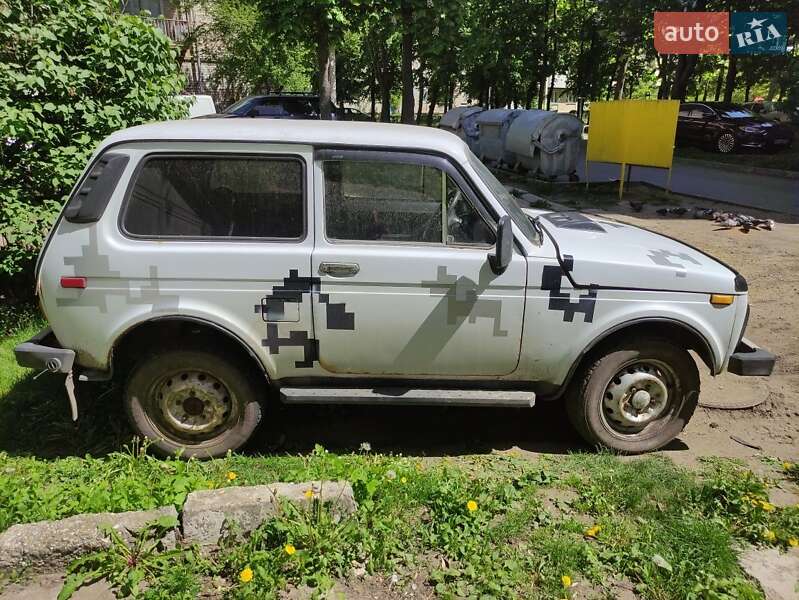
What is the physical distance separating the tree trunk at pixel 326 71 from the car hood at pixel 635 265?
282 inches

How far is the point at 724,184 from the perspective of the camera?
619 inches

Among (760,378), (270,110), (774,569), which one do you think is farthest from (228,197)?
(270,110)

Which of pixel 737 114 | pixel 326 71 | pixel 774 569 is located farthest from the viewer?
pixel 737 114

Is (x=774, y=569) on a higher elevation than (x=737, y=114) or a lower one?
lower

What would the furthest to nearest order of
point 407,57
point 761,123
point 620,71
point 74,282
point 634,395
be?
point 620,71 < point 761,123 < point 407,57 < point 634,395 < point 74,282

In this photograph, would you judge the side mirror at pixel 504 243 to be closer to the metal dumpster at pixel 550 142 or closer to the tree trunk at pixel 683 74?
the metal dumpster at pixel 550 142

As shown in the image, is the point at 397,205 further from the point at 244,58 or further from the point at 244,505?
the point at 244,58

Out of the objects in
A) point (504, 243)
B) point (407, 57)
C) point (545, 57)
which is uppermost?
point (545, 57)

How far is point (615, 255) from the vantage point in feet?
12.0

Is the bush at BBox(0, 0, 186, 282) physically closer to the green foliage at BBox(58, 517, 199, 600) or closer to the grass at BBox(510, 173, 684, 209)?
the green foliage at BBox(58, 517, 199, 600)

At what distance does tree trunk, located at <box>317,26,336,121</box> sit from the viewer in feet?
32.4

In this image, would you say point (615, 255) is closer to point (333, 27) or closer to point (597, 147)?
point (333, 27)

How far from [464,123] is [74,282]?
17907 mm

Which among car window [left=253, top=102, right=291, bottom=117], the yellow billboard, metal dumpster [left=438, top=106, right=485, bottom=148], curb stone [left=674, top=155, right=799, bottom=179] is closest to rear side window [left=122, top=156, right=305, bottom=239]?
the yellow billboard
